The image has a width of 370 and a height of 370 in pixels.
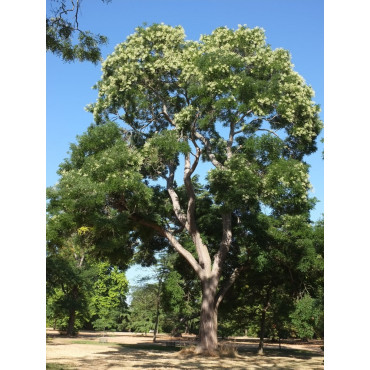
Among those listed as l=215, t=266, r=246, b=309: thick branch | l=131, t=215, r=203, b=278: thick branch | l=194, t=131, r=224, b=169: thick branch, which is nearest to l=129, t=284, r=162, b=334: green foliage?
l=215, t=266, r=246, b=309: thick branch

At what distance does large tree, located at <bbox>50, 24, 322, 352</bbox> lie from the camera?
1259 cm

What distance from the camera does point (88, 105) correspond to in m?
15.8

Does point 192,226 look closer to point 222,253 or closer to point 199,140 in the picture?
point 222,253

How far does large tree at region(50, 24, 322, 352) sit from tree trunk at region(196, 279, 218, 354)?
0.03 m

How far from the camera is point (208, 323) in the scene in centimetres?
1466

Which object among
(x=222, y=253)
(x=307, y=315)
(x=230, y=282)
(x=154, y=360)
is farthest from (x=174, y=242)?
(x=307, y=315)

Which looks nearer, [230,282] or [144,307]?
[230,282]

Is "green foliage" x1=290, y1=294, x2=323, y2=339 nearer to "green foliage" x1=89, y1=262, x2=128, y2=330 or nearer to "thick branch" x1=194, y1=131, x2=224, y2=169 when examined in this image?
"thick branch" x1=194, y1=131, x2=224, y2=169

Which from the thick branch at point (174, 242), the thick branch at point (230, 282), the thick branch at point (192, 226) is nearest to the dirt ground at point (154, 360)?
the thick branch at point (230, 282)

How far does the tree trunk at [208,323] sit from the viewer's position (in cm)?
1429

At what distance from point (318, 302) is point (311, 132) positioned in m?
5.43

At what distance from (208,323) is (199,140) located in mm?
6272

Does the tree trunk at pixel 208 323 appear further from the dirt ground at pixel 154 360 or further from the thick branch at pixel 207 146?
the thick branch at pixel 207 146
